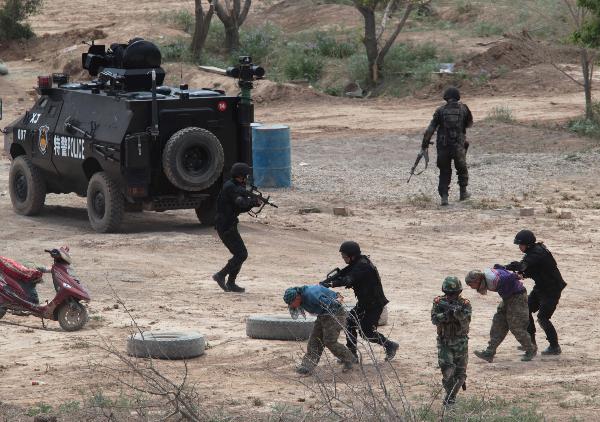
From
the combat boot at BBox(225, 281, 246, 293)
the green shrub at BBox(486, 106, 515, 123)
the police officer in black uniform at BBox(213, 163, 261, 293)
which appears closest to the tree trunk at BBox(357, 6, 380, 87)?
the green shrub at BBox(486, 106, 515, 123)

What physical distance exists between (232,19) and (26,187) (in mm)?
19752

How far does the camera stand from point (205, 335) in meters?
12.1

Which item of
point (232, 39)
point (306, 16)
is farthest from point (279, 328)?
point (306, 16)

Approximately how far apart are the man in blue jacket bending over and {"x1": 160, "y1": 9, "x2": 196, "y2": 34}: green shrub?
3343 cm

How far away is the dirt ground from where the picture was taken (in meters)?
10.5

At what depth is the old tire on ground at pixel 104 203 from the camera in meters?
17.3

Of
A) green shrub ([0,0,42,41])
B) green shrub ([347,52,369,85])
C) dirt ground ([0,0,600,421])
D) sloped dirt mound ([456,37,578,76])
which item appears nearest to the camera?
dirt ground ([0,0,600,421])

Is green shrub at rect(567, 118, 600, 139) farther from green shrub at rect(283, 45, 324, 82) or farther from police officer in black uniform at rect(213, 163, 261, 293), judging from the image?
police officer in black uniform at rect(213, 163, 261, 293)

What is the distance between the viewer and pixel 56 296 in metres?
12.0

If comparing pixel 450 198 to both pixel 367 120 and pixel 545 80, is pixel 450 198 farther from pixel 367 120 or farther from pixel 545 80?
pixel 545 80

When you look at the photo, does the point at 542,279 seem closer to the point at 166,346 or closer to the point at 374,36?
the point at 166,346

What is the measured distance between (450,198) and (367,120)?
9833 mm

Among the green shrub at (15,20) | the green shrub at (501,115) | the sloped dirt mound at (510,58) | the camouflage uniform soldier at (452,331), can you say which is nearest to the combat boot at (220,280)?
the camouflage uniform soldier at (452,331)

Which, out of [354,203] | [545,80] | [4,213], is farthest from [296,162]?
[545,80]
